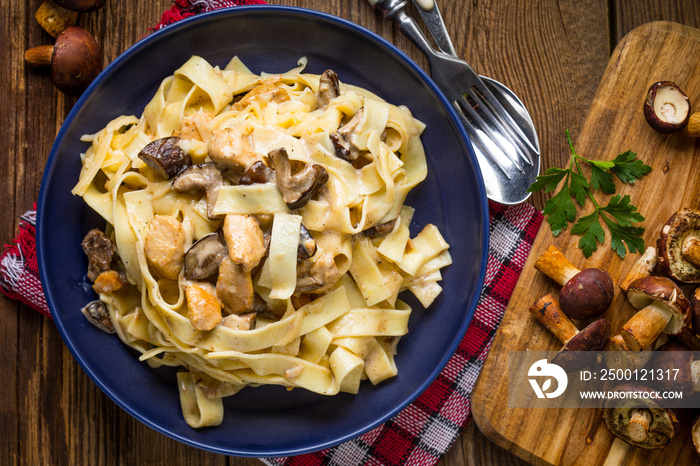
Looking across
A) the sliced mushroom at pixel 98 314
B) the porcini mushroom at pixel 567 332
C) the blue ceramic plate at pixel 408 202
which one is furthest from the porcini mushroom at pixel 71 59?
the porcini mushroom at pixel 567 332

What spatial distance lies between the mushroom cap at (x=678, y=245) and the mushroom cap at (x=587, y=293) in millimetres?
368

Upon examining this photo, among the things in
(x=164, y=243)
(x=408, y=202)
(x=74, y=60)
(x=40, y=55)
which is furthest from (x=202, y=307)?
(x=40, y=55)

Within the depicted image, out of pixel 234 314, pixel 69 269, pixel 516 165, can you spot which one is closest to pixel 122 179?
pixel 69 269

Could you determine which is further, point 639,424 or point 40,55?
point 40,55

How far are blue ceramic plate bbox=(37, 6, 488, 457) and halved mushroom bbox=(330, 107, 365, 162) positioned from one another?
424mm

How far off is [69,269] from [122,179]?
2.14 ft

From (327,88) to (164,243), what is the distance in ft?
4.01

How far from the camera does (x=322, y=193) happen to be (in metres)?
2.96

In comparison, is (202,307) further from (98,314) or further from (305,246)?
(98,314)

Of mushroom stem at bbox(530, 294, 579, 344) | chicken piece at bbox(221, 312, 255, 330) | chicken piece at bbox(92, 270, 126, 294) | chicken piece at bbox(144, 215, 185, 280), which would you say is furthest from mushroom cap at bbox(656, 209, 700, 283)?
chicken piece at bbox(92, 270, 126, 294)

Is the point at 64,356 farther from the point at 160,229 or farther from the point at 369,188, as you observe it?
the point at 369,188

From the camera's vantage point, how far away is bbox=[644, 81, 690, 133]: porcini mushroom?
328cm

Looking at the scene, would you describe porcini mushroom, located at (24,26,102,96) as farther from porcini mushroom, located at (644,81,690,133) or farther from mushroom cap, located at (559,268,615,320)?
porcini mushroom, located at (644,81,690,133)

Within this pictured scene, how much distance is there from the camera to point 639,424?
312 centimetres
